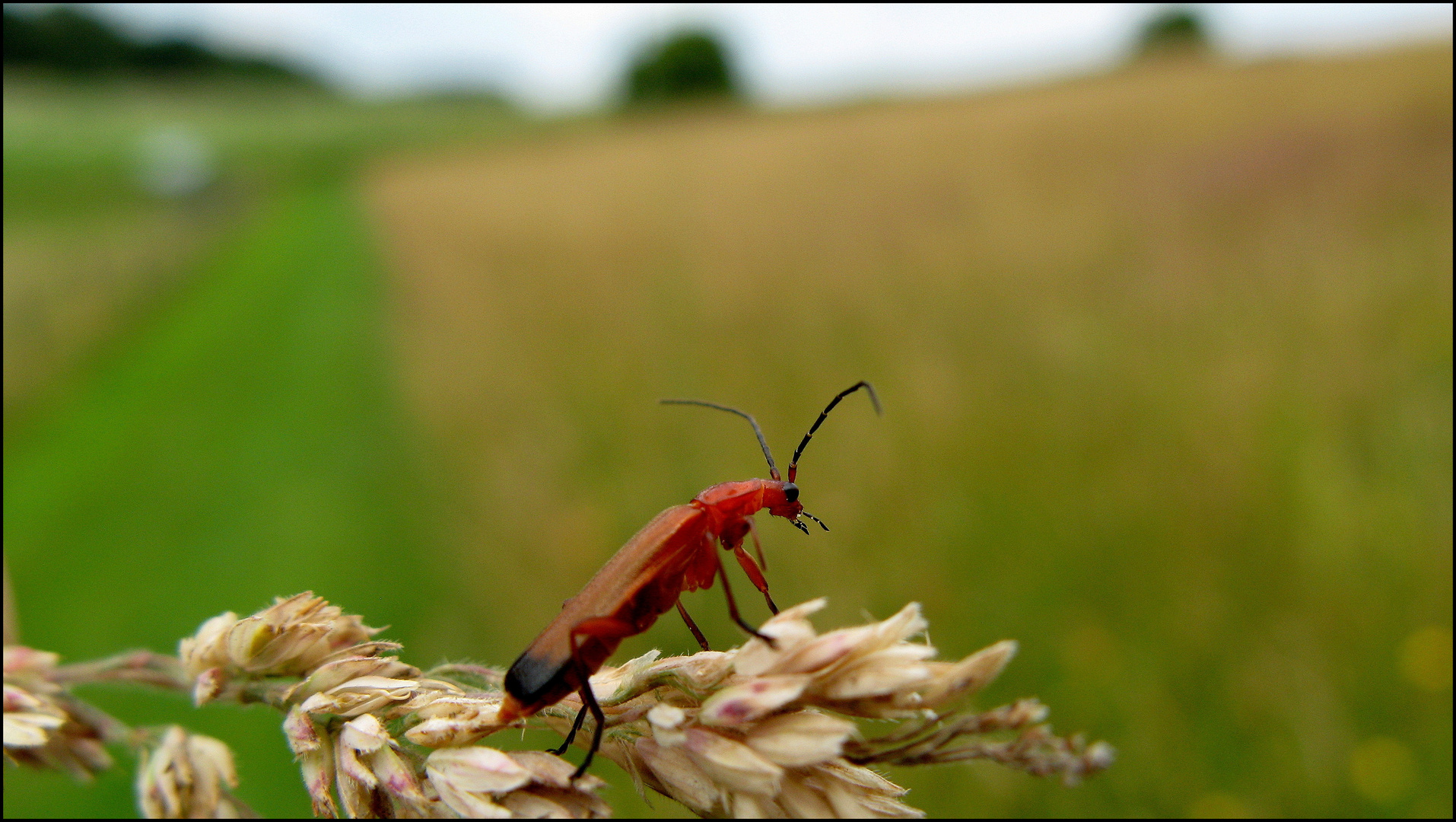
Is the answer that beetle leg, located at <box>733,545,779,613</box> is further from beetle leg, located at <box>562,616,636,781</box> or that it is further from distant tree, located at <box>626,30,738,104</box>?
distant tree, located at <box>626,30,738,104</box>

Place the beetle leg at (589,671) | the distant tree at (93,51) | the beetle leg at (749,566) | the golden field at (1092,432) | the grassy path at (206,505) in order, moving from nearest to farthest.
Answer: the beetle leg at (589,671) < the beetle leg at (749,566) < the golden field at (1092,432) < the grassy path at (206,505) < the distant tree at (93,51)

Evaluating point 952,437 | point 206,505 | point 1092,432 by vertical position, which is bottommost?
point 206,505

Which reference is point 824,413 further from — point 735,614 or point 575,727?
point 575,727

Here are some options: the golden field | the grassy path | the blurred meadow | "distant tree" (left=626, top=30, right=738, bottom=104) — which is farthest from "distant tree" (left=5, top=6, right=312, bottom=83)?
the golden field

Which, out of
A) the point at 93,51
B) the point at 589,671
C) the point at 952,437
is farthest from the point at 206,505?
the point at 93,51

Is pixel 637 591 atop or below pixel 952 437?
below

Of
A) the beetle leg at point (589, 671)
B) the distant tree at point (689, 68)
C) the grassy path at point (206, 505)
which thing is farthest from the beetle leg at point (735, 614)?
the distant tree at point (689, 68)

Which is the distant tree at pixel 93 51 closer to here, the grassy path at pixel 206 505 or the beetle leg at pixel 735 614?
the grassy path at pixel 206 505
